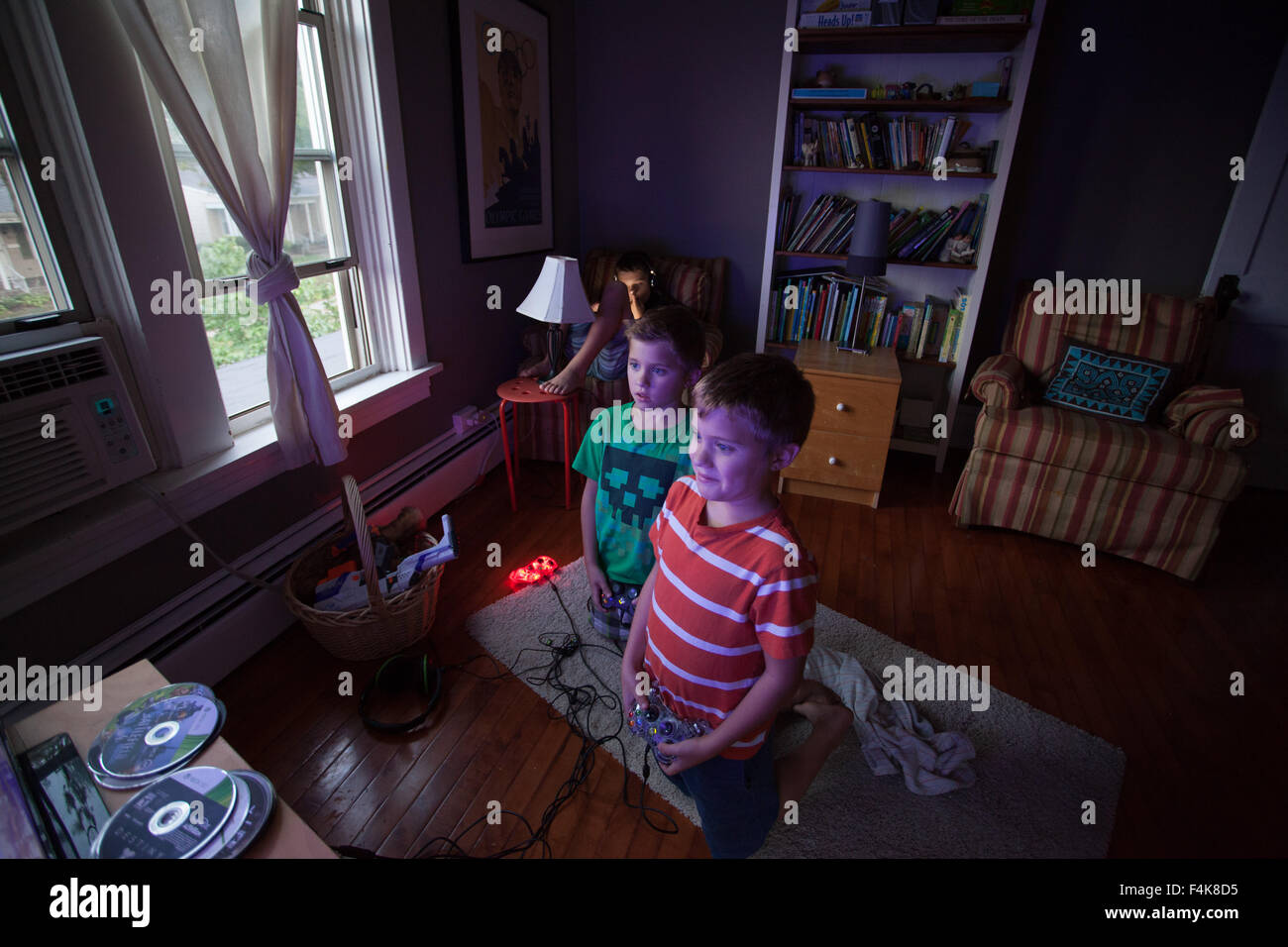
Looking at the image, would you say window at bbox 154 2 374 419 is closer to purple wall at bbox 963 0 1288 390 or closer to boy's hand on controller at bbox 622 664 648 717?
boy's hand on controller at bbox 622 664 648 717

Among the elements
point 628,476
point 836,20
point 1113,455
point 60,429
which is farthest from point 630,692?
point 836,20

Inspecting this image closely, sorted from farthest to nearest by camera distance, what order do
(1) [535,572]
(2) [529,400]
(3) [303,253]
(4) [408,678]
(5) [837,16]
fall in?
(5) [837,16] → (2) [529,400] → (1) [535,572] → (3) [303,253] → (4) [408,678]

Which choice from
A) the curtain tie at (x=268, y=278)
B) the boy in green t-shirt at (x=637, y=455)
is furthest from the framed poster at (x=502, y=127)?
the boy in green t-shirt at (x=637, y=455)

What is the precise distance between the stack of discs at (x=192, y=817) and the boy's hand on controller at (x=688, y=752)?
2.10ft

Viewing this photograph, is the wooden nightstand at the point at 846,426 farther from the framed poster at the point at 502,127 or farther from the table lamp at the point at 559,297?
the framed poster at the point at 502,127

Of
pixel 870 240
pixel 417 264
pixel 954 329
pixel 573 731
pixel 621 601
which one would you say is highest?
pixel 870 240

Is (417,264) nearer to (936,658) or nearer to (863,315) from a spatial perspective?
(863,315)

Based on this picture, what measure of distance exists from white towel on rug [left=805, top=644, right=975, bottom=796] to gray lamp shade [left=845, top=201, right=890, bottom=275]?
1.70 meters

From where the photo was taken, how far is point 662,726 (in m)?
1.16

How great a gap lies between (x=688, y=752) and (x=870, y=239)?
230 cm

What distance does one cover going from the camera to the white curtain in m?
1.40

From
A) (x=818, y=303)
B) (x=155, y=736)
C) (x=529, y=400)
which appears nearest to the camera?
(x=155, y=736)

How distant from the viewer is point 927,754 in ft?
5.09

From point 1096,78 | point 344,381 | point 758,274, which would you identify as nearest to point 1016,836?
point 344,381
